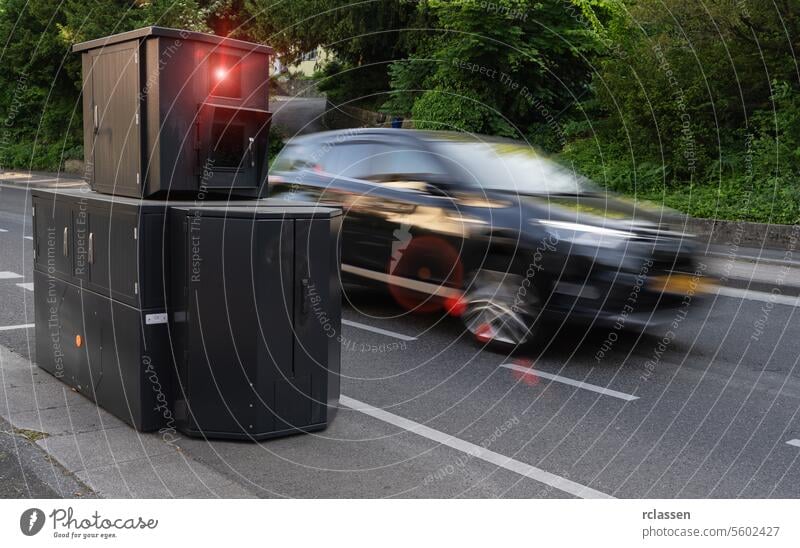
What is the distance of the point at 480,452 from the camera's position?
5484 mm

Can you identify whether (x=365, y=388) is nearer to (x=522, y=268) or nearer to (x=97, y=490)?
(x=522, y=268)

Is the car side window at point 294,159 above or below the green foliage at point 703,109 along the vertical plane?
below

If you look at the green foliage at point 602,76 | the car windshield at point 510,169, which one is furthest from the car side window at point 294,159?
the green foliage at point 602,76

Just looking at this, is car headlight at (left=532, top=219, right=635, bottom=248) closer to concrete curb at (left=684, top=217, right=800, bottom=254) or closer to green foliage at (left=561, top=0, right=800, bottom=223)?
concrete curb at (left=684, top=217, right=800, bottom=254)

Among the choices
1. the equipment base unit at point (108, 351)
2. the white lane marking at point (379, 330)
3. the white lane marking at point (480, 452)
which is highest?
the equipment base unit at point (108, 351)

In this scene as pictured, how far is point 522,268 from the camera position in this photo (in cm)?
747

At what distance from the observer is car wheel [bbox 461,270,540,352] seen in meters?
7.57

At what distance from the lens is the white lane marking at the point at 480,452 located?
491 centimetres

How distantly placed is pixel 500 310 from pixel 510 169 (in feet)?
4.90

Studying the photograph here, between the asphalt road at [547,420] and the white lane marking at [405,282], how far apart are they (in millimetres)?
441

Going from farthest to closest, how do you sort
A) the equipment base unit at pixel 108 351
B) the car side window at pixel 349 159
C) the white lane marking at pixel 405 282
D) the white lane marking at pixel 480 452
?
the car side window at pixel 349 159 < the white lane marking at pixel 405 282 < the equipment base unit at pixel 108 351 < the white lane marking at pixel 480 452

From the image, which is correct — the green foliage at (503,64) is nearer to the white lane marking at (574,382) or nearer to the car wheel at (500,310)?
the car wheel at (500,310)

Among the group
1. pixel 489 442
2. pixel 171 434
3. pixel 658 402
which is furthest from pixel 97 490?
pixel 658 402
